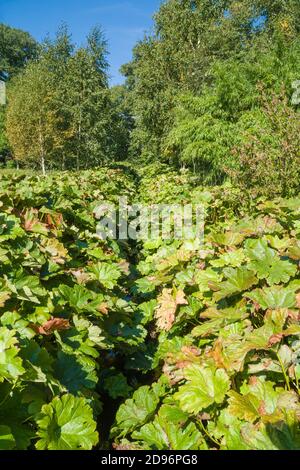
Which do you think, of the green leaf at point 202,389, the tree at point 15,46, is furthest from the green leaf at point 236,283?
the tree at point 15,46

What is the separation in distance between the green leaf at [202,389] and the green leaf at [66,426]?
16.4 inches

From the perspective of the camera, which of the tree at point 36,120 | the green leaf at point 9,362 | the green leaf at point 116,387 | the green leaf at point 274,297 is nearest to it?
the green leaf at point 9,362

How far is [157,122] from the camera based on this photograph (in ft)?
70.5

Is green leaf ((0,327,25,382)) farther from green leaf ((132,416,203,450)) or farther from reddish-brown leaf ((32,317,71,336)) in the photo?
green leaf ((132,416,203,450))

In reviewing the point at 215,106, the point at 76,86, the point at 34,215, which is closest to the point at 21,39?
the point at 76,86

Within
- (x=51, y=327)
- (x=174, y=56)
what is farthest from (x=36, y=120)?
(x=51, y=327)

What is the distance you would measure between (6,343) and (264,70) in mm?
10079

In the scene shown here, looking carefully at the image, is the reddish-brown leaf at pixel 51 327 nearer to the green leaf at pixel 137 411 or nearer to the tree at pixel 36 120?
the green leaf at pixel 137 411

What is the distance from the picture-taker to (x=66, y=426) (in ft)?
5.44

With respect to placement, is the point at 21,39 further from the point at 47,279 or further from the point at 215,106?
the point at 47,279

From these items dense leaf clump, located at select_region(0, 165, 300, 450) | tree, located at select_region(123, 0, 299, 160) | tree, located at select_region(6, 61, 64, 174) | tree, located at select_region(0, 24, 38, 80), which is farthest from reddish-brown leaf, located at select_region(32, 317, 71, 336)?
tree, located at select_region(0, 24, 38, 80)

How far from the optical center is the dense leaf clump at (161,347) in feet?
5.29

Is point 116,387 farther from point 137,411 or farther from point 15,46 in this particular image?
point 15,46

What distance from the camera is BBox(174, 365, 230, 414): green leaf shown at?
1.71 metres
